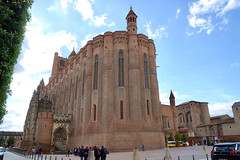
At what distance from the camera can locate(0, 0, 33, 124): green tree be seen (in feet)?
25.8

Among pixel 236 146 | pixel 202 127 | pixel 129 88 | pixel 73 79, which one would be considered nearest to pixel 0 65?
pixel 236 146

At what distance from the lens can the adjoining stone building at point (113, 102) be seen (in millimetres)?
28234

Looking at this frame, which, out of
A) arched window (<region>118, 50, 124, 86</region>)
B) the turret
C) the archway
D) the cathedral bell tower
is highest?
the cathedral bell tower

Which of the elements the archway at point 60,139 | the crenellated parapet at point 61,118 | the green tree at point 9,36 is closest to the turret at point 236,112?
the crenellated parapet at point 61,118

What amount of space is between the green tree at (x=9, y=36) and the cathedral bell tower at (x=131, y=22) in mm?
27549

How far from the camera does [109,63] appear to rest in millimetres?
32062

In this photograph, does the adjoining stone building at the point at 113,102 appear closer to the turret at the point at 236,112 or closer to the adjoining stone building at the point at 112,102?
the adjoining stone building at the point at 112,102

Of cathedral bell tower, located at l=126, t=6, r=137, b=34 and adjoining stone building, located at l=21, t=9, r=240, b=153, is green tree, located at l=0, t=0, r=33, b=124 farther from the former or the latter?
cathedral bell tower, located at l=126, t=6, r=137, b=34

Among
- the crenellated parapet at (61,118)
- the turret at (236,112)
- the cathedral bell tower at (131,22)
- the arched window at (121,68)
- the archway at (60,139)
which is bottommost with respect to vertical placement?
the archway at (60,139)

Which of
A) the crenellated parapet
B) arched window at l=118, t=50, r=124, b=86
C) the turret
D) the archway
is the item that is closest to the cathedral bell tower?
arched window at l=118, t=50, r=124, b=86

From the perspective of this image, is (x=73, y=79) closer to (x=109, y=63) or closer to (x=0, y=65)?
(x=109, y=63)

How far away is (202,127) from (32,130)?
55.1 metres

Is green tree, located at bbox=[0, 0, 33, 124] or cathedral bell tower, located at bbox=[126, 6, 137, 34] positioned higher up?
cathedral bell tower, located at bbox=[126, 6, 137, 34]

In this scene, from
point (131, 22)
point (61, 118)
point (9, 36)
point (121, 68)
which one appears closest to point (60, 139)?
point (61, 118)
